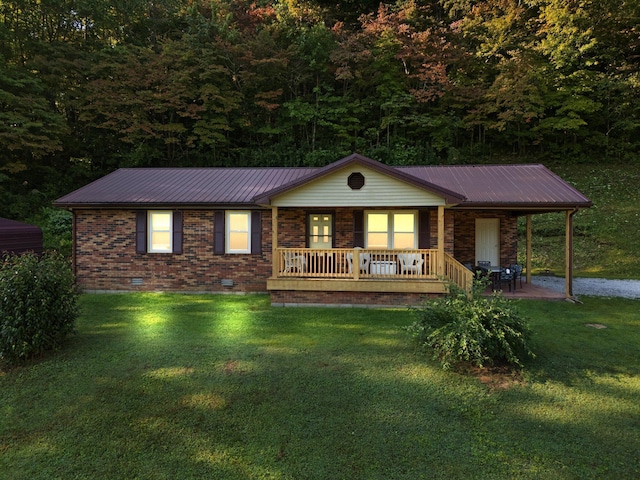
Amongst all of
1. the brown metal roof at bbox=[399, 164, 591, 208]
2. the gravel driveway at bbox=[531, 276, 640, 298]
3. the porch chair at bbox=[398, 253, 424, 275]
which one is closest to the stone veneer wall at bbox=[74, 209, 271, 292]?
the porch chair at bbox=[398, 253, 424, 275]

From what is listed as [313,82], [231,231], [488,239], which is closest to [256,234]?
[231,231]

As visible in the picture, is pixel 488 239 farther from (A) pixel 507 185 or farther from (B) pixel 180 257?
(B) pixel 180 257

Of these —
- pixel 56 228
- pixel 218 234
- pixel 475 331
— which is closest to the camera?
pixel 475 331

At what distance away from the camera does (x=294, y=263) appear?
32.0ft

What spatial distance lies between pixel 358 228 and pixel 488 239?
4.76 metres

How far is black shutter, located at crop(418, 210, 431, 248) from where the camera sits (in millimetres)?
10398

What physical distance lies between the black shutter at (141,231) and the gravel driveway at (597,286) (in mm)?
13010

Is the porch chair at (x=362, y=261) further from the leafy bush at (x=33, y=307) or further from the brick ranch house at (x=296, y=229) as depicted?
the leafy bush at (x=33, y=307)

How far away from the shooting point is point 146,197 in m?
11.1

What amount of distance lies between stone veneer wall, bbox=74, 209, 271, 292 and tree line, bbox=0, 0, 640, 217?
12435 millimetres

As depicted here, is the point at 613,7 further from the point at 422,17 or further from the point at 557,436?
the point at 557,436

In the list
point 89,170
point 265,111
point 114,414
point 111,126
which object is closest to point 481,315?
point 114,414

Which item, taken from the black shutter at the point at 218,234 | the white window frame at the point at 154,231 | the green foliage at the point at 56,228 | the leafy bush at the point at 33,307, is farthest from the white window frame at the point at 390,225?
the green foliage at the point at 56,228

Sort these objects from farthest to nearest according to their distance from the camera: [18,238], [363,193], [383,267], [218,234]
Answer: [18,238]
[218,234]
[383,267]
[363,193]
